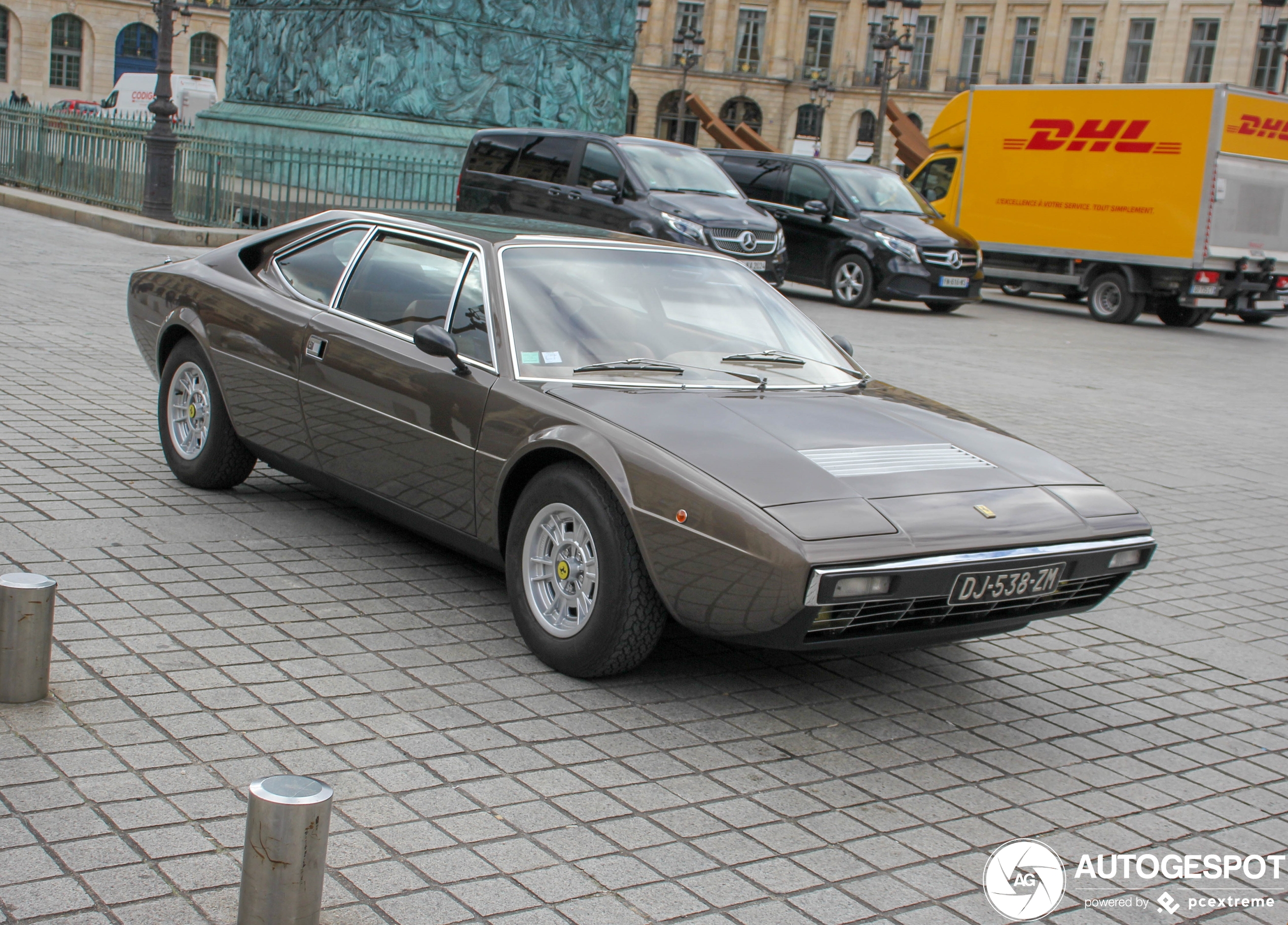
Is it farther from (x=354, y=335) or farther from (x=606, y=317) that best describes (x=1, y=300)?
(x=606, y=317)

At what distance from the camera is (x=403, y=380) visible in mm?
4996

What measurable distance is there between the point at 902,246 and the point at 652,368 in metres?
14.6

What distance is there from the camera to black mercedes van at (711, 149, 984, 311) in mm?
18766

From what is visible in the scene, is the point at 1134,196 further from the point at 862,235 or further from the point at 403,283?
the point at 403,283

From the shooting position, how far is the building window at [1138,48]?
66125 mm

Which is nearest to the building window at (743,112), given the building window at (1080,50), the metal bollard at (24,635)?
the building window at (1080,50)

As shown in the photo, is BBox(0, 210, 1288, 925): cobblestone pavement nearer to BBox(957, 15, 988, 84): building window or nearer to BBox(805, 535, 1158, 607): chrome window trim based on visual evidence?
BBox(805, 535, 1158, 607): chrome window trim

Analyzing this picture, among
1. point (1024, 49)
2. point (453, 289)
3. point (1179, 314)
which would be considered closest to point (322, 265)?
point (453, 289)

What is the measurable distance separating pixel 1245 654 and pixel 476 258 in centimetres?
324

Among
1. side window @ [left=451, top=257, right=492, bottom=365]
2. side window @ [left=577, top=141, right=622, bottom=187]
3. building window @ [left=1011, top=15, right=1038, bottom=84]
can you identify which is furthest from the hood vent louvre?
building window @ [left=1011, top=15, right=1038, bottom=84]

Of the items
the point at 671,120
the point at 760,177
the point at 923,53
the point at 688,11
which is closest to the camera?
the point at 760,177

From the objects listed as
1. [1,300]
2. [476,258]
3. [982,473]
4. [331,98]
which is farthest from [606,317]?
[331,98]

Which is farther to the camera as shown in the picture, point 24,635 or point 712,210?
point 712,210

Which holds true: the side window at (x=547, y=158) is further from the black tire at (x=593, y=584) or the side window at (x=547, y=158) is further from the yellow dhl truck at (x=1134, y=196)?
the black tire at (x=593, y=584)
